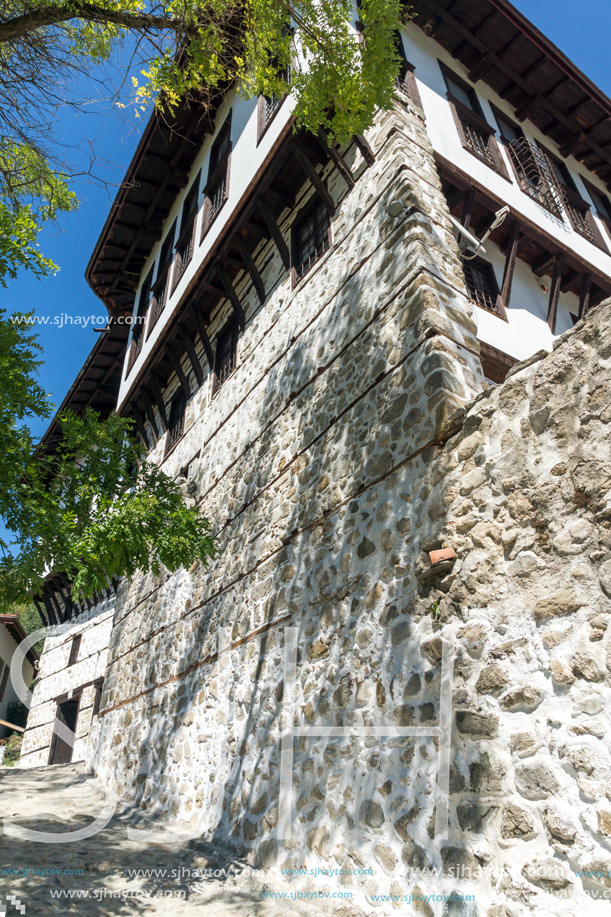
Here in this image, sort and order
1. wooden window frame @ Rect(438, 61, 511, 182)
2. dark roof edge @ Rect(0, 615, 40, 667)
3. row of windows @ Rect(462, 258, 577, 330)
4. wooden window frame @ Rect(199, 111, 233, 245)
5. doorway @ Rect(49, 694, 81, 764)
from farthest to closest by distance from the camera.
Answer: dark roof edge @ Rect(0, 615, 40, 667)
doorway @ Rect(49, 694, 81, 764)
wooden window frame @ Rect(199, 111, 233, 245)
wooden window frame @ Rect(438, 61, 511, 182)
row of windows @ Rect(462, 258, 577, 330)

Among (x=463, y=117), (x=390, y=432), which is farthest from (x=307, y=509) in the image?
(x=463, y=117)

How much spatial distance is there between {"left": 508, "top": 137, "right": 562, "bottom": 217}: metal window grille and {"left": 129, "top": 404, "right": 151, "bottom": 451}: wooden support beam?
819cm

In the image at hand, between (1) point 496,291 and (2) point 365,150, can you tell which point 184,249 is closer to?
(2) point 365,150

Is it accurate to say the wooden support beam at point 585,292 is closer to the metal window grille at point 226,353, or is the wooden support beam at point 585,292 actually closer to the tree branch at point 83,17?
the metal window grille at point 226,353

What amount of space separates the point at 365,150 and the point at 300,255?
1616 millimetres

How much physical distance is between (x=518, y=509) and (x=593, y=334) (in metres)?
0.95

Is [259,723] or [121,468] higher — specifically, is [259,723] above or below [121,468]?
below

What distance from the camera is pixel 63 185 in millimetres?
5336

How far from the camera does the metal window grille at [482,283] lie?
734 centimetres

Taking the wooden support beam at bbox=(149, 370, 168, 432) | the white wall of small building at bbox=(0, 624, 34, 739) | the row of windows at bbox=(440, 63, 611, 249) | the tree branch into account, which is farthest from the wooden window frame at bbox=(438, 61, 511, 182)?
the white wall of small building at bbox=(0, 624, 34, 739)

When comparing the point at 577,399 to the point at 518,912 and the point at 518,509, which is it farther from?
the point at 518,912

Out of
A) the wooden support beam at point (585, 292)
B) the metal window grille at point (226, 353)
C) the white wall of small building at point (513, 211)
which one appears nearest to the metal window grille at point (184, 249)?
the metal window grille at point (226, 353)

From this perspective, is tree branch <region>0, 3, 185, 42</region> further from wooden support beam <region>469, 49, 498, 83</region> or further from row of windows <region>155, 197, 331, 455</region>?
wooden support beam <region>469, 49, 498, 83</region>

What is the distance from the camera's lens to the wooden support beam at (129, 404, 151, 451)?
11500mm
